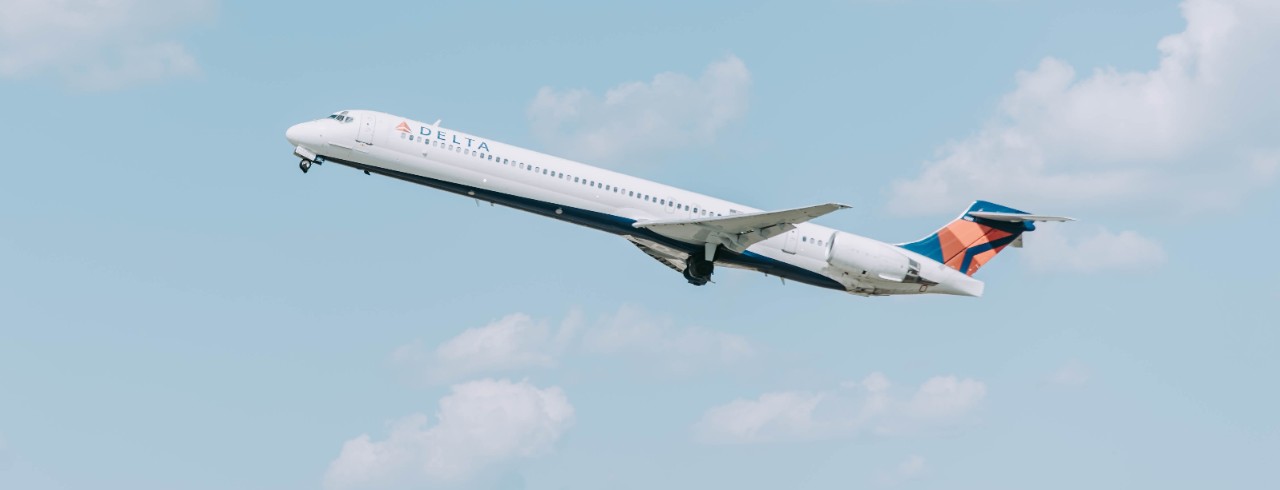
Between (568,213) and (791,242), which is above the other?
(791,242)

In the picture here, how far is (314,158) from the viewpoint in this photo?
52031 millimetres

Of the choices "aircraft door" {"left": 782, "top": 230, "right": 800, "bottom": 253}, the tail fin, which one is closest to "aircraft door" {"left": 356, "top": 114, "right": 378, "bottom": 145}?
"aircraft door" {"left": 782, "top": 230, "right": 800, "bottom": 253}

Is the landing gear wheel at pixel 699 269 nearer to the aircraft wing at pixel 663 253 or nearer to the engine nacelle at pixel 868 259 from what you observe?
the aircraft wing at pixel 663 253

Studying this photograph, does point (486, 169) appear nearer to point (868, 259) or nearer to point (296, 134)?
point (296, 134)

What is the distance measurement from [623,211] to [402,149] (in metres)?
7.81

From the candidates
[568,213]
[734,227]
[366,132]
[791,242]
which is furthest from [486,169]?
[791,242]

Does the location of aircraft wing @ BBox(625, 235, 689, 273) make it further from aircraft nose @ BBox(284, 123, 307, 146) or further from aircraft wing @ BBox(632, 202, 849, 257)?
aircraft nose @ BBox(284, 123, 307, 146)

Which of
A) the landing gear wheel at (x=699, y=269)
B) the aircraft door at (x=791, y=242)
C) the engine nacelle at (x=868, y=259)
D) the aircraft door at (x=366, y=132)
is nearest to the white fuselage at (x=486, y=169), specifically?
the aircraft door at (x=366, y=132)

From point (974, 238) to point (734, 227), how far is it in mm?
11435

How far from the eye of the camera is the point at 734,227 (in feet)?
173

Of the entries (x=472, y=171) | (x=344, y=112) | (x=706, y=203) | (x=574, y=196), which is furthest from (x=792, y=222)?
(x=344, y=112)

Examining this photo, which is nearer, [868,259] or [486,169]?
[486,169]

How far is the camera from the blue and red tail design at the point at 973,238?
192ft

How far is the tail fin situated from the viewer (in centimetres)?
5862
